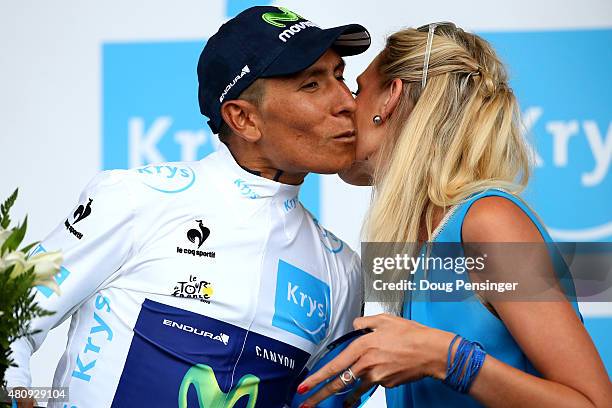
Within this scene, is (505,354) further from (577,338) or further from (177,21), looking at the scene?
(177,21)

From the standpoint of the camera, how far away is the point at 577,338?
1430 mm

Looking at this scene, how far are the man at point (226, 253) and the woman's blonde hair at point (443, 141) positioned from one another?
130 mm

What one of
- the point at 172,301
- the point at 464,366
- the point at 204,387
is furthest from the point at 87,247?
the point at 464,366

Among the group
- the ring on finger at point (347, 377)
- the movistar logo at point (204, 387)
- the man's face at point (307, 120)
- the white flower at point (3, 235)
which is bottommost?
the movistar logo at point (204, 387)

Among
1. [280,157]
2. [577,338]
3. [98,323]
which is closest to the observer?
[577,338]

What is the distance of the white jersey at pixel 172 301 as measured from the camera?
1.64 m

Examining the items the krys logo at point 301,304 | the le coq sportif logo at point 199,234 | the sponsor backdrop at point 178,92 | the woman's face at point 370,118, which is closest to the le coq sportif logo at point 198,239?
the le coq sportif logo at point 199,234

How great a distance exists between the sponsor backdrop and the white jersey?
3.00 feet

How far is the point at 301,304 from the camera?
176cm

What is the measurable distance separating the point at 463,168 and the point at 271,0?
1.15 meters

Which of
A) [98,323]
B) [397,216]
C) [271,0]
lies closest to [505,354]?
[397,216]

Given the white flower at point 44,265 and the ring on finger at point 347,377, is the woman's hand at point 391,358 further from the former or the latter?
the white flower at point 44,265

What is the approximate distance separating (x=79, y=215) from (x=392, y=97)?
61 cm

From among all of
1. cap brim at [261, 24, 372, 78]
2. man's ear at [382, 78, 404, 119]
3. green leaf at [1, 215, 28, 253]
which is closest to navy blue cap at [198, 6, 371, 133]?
cap brim at [261, 24, 372, 78]
